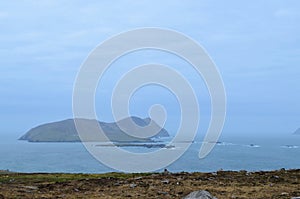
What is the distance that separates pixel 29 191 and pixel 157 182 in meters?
6.65

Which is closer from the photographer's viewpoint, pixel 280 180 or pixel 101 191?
pixel 101 191

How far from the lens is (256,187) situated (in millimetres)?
19750

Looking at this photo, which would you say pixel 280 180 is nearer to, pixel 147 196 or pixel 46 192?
pixel 147 196

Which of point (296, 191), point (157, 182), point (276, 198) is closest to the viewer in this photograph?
point (276, 198)

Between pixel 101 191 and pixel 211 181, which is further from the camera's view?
pixel 211 181

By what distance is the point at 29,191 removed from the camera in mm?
19203

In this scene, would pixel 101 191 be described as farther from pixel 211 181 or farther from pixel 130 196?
pixel 211 181

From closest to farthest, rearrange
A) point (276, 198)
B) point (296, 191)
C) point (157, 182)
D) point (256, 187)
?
point (276, 198), point (296, 191), point (256, 187), point (157, 182)

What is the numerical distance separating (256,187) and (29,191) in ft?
36.8

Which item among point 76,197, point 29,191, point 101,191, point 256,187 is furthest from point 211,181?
point 29,191

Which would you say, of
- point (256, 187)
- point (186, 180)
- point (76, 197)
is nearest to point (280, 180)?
point (256, 187)

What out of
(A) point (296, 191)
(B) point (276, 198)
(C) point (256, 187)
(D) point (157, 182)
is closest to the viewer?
(B) point (276, 198)

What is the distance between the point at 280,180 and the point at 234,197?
658 cm

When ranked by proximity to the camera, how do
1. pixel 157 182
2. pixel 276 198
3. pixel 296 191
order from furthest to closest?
pixel 157 182 < pixel 296 191 < pixel 276 198
